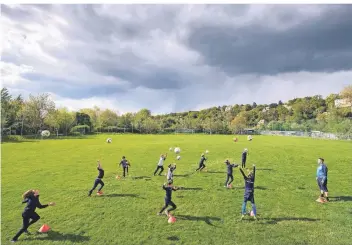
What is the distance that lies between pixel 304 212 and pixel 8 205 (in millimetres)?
23319

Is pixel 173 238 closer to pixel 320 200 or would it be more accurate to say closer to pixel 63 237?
pixel 63 237

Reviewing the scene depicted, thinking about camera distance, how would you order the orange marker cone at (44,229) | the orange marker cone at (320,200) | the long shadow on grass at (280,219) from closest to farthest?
1. the orange marker cone at (44,229)
2. the long shadow on grass at (280,219)
3. the orange marker cone at (320,200)

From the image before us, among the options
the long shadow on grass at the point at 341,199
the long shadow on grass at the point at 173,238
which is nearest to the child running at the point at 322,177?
the long shadow on grass at the point at 341,199

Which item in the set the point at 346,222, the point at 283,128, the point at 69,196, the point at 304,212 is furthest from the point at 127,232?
the point at 283,128

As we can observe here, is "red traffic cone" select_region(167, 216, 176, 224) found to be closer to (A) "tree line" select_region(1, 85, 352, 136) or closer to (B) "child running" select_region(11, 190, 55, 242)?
(B) "child running" select_region(11, 190, 55, 242)

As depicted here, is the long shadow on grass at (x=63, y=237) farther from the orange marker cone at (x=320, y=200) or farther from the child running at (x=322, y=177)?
the child running at (x=322, y=177)

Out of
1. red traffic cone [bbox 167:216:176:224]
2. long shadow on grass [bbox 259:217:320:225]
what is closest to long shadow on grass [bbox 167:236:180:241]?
red traffic cone [bbox 167:216:176:224]

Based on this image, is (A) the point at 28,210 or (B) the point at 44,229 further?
(B) the point at 44,229

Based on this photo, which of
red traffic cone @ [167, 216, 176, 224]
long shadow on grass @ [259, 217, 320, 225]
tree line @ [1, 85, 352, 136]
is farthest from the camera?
tree line @ [1, 85, 352, 136]

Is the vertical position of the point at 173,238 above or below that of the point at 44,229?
below

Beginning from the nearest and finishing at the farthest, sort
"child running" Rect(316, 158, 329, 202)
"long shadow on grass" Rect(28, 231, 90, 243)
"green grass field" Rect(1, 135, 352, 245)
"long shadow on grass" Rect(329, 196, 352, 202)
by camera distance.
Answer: "long shadow on grass" Rect(28, 231, 90, 243) → "green grass field" Rect(1, 135, 352, 245) → "child running" Rect(316, 158, 329, 202) → "long shadow on grass" Rect(329, 196, 352, 202)

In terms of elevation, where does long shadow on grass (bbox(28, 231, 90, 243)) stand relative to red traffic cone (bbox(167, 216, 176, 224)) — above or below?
below

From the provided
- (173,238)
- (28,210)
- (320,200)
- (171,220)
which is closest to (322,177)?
(320,200)

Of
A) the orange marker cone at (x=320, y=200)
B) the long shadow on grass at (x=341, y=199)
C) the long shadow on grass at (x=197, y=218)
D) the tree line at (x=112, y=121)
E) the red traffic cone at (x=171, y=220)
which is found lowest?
the long shadow on grass at (x=197, y=218)
